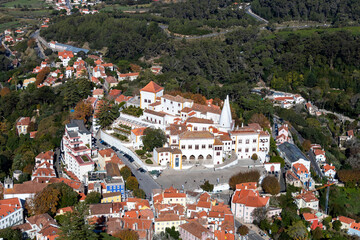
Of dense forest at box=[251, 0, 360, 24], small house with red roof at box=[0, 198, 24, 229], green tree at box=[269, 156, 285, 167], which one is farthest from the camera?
dense forest at box=[251, 0, 360, 24]

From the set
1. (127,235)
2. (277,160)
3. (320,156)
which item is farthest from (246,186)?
(320,156)

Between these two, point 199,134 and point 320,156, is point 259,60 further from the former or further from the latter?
Answer: point 199,134

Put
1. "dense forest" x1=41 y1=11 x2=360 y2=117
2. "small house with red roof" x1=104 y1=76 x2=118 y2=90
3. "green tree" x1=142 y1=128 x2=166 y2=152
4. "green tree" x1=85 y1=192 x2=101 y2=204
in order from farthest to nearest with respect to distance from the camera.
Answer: "dense forest" x1=41 y1=11 x2=360 y2=117
"small house with red roof" x1=104 y1=76 x2=118 y2=90
"green tree" x1=142 y1=128 x2=166 y2=152
"green tree" x1=85 y1=192 x2=101 y2=204

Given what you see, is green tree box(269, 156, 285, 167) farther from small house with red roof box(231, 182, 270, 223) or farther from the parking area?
small house with red roof box(231, 182, 270, 223)

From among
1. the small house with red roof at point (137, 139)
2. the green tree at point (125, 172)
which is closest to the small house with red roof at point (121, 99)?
the small house with red roof at point (137, 139)

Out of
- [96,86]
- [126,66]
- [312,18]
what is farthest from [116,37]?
[312,18]

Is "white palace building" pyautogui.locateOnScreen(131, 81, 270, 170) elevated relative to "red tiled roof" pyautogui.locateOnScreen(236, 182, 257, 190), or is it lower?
elevated

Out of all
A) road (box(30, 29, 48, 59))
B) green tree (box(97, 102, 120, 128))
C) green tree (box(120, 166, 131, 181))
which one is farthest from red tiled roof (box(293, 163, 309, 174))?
road (box(30, 29, 48, 59))

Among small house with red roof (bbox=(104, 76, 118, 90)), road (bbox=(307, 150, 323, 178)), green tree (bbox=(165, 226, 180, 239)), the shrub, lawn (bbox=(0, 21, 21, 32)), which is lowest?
green tree (bbox=(165, 226, 180, 239))

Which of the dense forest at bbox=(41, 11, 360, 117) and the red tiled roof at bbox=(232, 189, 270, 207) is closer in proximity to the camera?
the red tiled roof at bbox=(232, 189, 270, 207)
